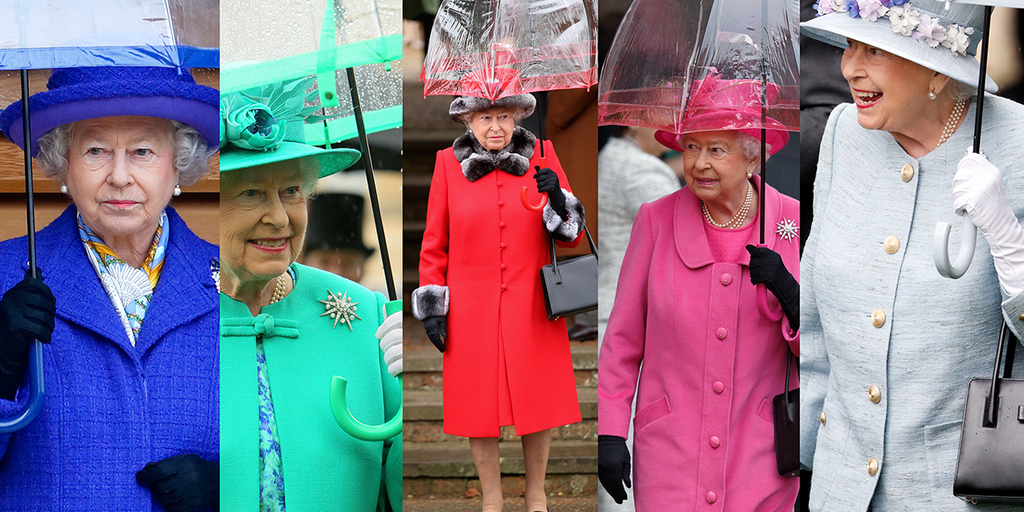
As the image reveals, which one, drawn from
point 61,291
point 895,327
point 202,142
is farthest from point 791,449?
point 61,291

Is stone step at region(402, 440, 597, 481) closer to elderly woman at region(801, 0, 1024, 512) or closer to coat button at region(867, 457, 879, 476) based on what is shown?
elderly woman at region(801, 0, 1024, 512)

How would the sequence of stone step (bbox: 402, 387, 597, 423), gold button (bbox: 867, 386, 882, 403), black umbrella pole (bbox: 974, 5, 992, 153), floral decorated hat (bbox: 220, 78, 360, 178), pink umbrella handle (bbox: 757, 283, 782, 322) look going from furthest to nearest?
stone step (bbox: 402, 387, 597, 423), pink umbrella handle (bbox: 757, 283, 782, 322), floral decorated hat (bbox: 220, 78, 360, 178), gold button (bbox: 867, 386, 882, 403), black umbrella pole (bbox: 974, 5, 992, 153)

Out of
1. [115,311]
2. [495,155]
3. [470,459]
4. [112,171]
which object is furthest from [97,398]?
[495,155]

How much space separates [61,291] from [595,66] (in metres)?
2.22

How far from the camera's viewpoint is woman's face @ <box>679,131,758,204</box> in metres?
3.89

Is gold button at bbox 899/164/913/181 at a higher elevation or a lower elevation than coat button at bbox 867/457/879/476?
higher

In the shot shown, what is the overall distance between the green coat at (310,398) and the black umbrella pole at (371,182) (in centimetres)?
8

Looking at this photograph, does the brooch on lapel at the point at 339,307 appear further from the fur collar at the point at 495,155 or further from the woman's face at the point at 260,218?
the fur collar at the point at 495,155

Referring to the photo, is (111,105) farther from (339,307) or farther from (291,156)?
(339,307)

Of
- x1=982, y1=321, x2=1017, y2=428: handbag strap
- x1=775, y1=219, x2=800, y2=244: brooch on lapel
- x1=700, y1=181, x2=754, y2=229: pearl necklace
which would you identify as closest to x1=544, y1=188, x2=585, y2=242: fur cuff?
x1=700, y1=181, x2=754, y2=229: pearl necklace

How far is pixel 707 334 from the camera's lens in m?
3.85

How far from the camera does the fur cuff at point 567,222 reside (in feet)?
13.0

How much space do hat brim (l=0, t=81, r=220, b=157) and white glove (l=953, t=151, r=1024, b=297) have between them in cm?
270

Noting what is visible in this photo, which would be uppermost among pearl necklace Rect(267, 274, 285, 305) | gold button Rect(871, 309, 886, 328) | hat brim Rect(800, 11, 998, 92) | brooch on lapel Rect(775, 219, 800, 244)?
hat brim Rect(800, 11, 998, 92)
